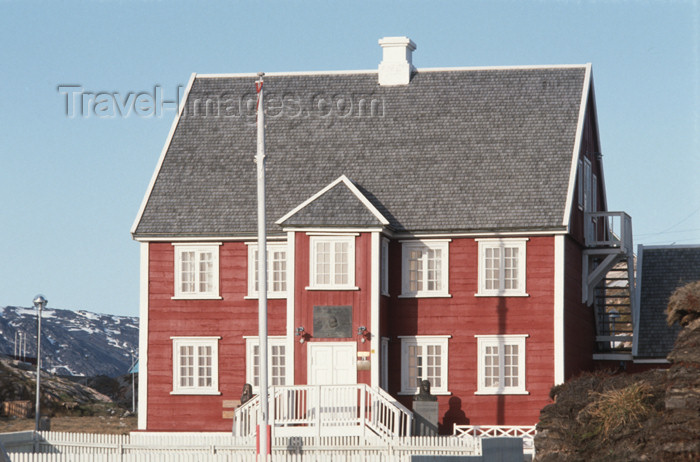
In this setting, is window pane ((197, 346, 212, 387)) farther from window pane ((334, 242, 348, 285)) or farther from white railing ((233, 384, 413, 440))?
window pane ((334, 242, 348, 285))

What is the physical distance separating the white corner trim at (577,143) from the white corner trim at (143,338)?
1268cm

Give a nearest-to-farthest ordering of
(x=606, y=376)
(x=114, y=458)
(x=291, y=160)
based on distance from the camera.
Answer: (x=114, y=458) < (x=606, y=376) < (x=291, y=160)

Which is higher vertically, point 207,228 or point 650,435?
point 207,228

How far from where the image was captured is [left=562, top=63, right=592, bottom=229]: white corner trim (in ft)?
117

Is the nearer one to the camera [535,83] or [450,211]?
[450,211]

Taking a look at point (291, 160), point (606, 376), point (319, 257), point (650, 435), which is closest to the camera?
point (650, 435)

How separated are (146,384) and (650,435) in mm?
19283

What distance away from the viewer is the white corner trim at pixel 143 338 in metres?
36.9

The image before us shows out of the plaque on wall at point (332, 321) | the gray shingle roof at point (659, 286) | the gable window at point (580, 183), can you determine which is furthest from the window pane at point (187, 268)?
the gray shingle roof at point (659, 286)

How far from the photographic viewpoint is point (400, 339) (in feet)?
119

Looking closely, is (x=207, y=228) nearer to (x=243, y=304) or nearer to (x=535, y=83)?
(x=243, y=304)

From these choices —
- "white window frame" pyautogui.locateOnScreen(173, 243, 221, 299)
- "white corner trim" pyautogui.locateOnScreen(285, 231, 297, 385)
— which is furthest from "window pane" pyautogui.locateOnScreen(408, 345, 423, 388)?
"white window frame" pyautogui.locateOnScreen(173, 243, 221, 299)

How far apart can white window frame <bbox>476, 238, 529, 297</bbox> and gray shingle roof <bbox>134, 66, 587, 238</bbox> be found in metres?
0.50

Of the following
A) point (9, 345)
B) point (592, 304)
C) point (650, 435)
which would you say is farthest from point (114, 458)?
point (9, 345)
